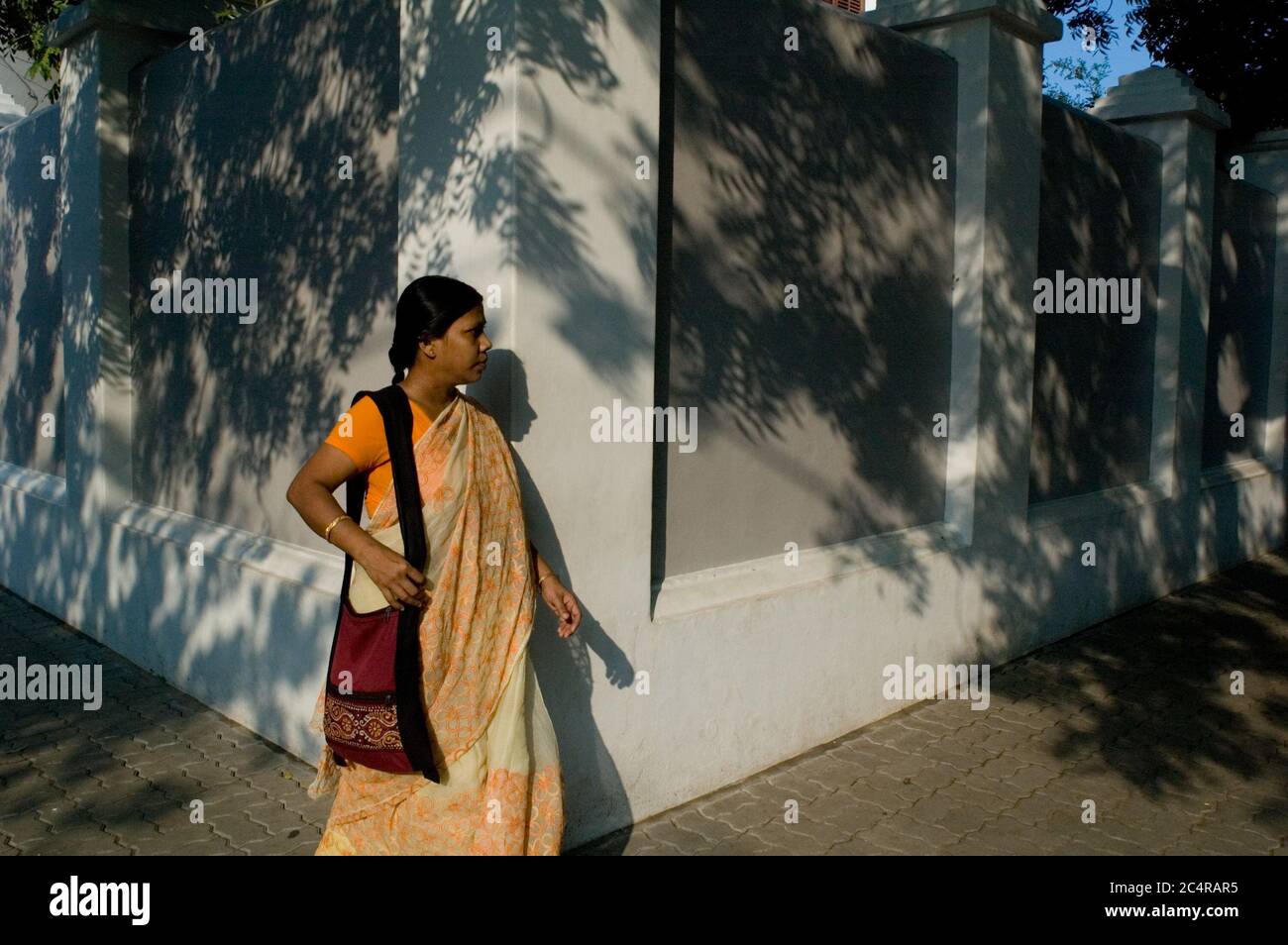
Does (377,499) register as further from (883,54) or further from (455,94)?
(883,54)

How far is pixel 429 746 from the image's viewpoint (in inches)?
130

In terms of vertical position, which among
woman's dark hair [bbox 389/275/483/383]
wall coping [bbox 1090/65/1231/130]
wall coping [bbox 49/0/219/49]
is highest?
wall coping [bbox 1090/65/1231/130]

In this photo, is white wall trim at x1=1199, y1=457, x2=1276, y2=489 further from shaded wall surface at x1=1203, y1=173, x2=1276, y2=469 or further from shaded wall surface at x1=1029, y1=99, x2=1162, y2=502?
shaded wall surface at x1=1029, y1=99, x2=1162, y2=502

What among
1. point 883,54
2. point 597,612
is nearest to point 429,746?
point 597,612

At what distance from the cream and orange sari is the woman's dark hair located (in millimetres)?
213

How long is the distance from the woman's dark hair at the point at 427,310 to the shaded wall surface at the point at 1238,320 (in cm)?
761

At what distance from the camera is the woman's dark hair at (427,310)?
11.1ft

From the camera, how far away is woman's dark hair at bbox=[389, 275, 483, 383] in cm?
340

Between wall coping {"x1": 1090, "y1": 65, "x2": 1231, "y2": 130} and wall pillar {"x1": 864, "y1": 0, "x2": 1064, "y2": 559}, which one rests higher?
wall coping {"x1": 1090, "y1": 65, "x2": 1231, "y2": 130}

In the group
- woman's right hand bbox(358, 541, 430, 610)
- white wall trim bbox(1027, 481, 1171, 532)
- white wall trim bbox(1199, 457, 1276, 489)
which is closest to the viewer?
woman's right hand bbox(358, 541, 430, 610)

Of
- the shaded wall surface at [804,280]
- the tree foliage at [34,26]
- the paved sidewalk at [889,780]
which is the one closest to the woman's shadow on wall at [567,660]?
the paved sidewalk at [889,780]

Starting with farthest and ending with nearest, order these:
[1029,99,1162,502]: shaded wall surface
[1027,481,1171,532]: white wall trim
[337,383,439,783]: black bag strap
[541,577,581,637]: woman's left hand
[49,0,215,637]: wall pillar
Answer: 1. [1029,99,1162,502]: shaded wall surface
2. [1027,481,1171,532]: white wall trim
3. [49,0,215,637]: wall pillar
4. [541,577,581,637]: woman's left hand
5. [337,383,439,783]: black bag strap

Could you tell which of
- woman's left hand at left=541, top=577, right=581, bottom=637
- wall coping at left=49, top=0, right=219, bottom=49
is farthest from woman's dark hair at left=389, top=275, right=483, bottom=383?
wall coping at left=49, top=0, right=219, bottom=49

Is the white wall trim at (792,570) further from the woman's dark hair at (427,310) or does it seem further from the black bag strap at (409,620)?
the woman's dark hair at (427,310)
